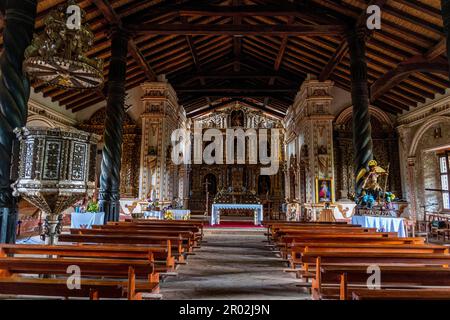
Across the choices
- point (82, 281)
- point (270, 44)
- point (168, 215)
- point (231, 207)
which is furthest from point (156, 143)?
point (82, 281)

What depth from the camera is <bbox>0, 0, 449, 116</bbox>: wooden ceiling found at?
779 cm

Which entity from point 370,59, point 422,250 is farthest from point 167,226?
point 370,59

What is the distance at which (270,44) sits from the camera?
1173 cm

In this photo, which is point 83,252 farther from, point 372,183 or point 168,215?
point 168,215

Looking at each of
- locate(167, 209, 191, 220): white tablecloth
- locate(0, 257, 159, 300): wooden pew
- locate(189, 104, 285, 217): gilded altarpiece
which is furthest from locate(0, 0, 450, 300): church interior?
locate(167, 209, 191, 220): white tablecloth

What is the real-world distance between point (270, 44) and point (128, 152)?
7.16 m

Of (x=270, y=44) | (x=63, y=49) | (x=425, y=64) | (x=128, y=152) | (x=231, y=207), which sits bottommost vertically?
(x=231, y=207)

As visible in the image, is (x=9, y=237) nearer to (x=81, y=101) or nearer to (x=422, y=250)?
(x=422, y=250)

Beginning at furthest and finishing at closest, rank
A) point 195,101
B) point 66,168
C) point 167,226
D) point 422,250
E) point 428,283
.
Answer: point 195,101
point 167,226
point 66,168
point 422,250
point 428,283

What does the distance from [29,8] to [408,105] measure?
12138 millimetres

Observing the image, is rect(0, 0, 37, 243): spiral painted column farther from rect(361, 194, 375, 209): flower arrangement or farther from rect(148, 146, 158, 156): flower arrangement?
rect(148, 146, 158, 156): flower arrangement

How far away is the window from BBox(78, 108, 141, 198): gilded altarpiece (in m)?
11.4

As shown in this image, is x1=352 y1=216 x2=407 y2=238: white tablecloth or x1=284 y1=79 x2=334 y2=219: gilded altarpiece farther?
x1=284 y1=79 x2=334 y2=219: gilded altarpiece
